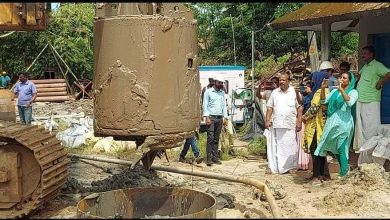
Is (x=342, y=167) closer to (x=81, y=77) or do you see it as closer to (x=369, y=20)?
(x=369, y=20)

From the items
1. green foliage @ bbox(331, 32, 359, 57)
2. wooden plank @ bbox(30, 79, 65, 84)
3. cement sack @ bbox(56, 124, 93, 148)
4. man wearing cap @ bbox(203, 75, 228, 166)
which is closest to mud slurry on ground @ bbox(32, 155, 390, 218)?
man wearing cap @ bbox(203, 75, 228, 166)

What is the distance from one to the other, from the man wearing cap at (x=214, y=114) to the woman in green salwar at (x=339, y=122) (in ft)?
9.94

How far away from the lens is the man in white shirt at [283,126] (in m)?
8.99

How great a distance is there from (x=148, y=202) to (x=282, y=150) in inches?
130

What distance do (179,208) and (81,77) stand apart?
74.7ft

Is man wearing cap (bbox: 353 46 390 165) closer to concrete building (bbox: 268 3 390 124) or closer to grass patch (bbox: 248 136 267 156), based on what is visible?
concrete building (bbox: 268 3 390 124)

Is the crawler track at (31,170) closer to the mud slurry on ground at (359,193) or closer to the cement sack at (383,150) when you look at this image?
the mud slurry on ground at (359,193)

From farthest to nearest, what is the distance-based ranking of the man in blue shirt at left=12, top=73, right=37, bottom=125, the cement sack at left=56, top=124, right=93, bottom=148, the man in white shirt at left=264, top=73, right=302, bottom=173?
1. the man in blue shirt at left=12, top=73, right=37, bottom=125
2. the cement sack at left=56, top=124, right=93, bottom=148
3. the man in white shirt at left=264, top=73, right=302, bottom=173

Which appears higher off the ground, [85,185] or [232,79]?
[232,79]

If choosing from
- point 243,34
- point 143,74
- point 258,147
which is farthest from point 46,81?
point 143,74

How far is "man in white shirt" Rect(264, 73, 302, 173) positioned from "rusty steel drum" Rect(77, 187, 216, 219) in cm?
292

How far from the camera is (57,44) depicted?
26797mm

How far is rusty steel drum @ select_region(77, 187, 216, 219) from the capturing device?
6531 mm

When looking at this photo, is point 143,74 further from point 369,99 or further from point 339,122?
point 369,99
